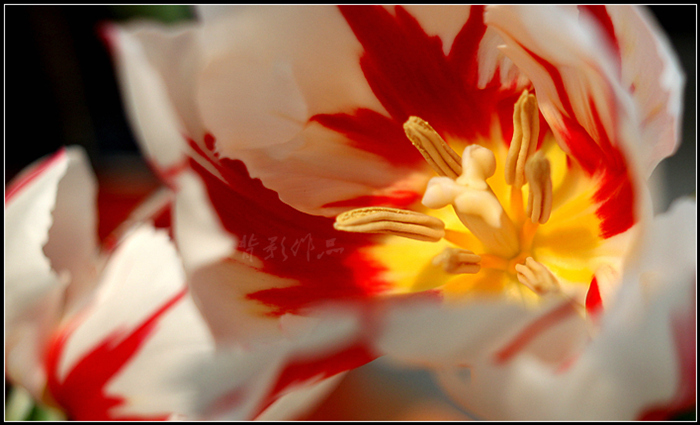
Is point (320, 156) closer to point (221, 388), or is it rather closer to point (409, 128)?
point (409, 128)

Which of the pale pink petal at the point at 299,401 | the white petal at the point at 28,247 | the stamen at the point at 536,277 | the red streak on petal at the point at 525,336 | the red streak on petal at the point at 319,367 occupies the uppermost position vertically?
the white petal at the point at 28,247

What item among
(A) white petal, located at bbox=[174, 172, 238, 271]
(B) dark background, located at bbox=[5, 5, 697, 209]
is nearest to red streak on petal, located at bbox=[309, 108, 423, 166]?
(A) white petal, located at bbox=[174, 172, 238, 271]

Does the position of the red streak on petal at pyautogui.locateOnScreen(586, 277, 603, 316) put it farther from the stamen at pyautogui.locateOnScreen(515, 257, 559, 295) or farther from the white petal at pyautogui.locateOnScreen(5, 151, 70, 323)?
the white petal at pyautogui.locateOnScreen(5, 151, 70, 323)

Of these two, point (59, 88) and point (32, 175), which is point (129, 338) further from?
point (59, 88)

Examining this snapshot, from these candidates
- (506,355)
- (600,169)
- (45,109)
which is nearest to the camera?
(506,355)

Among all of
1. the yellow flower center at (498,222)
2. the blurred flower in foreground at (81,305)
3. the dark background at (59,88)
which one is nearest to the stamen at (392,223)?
the yellow flower center at (498,222)

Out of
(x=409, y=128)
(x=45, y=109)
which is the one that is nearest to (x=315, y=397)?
(x=409, y=128)

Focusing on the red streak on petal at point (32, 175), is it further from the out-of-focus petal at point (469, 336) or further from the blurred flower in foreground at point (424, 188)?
the out-of-focus petal at point (469, 336)
